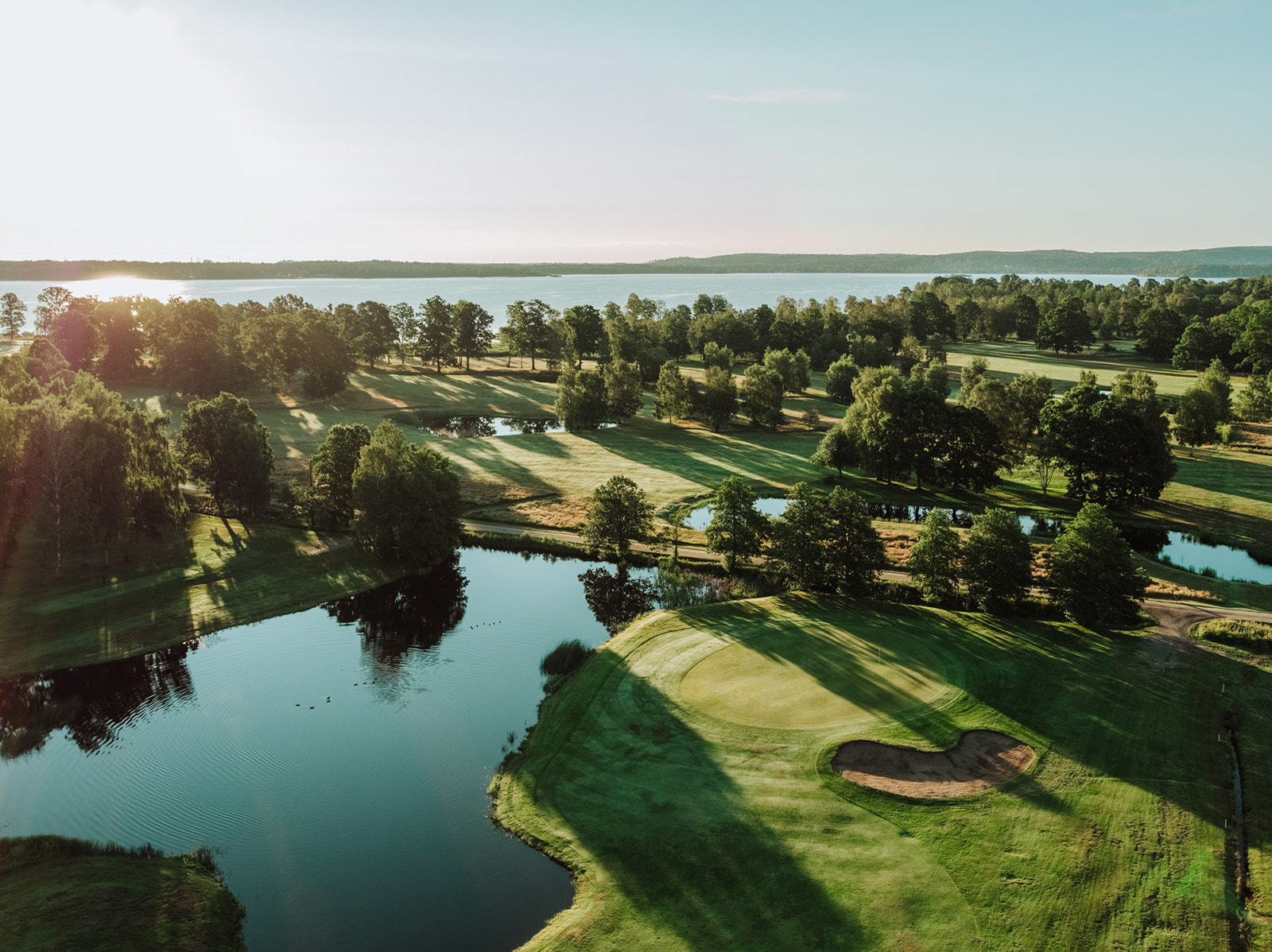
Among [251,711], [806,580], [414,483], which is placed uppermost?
[414,483]

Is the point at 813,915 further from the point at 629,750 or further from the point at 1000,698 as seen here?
the point at 1000,698

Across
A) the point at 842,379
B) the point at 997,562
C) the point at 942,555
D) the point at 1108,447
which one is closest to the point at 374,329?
the point at 842,379

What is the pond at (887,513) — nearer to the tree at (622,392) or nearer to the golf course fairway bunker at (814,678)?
the golf course fairway bunker at (814,678)

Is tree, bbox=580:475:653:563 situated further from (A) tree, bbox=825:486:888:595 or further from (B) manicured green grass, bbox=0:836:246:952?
(B) manicured green grass, bbox=0:836:246:952

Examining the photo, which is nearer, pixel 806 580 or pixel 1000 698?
pixel 1000 698

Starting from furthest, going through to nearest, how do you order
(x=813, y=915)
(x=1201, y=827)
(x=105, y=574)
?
(x=105, y=574), (x=1201, y=827), (x=813, y=915)

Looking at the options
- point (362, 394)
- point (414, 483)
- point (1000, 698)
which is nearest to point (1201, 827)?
point (1000, 698)

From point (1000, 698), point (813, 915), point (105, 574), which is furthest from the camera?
point (105, 574)
